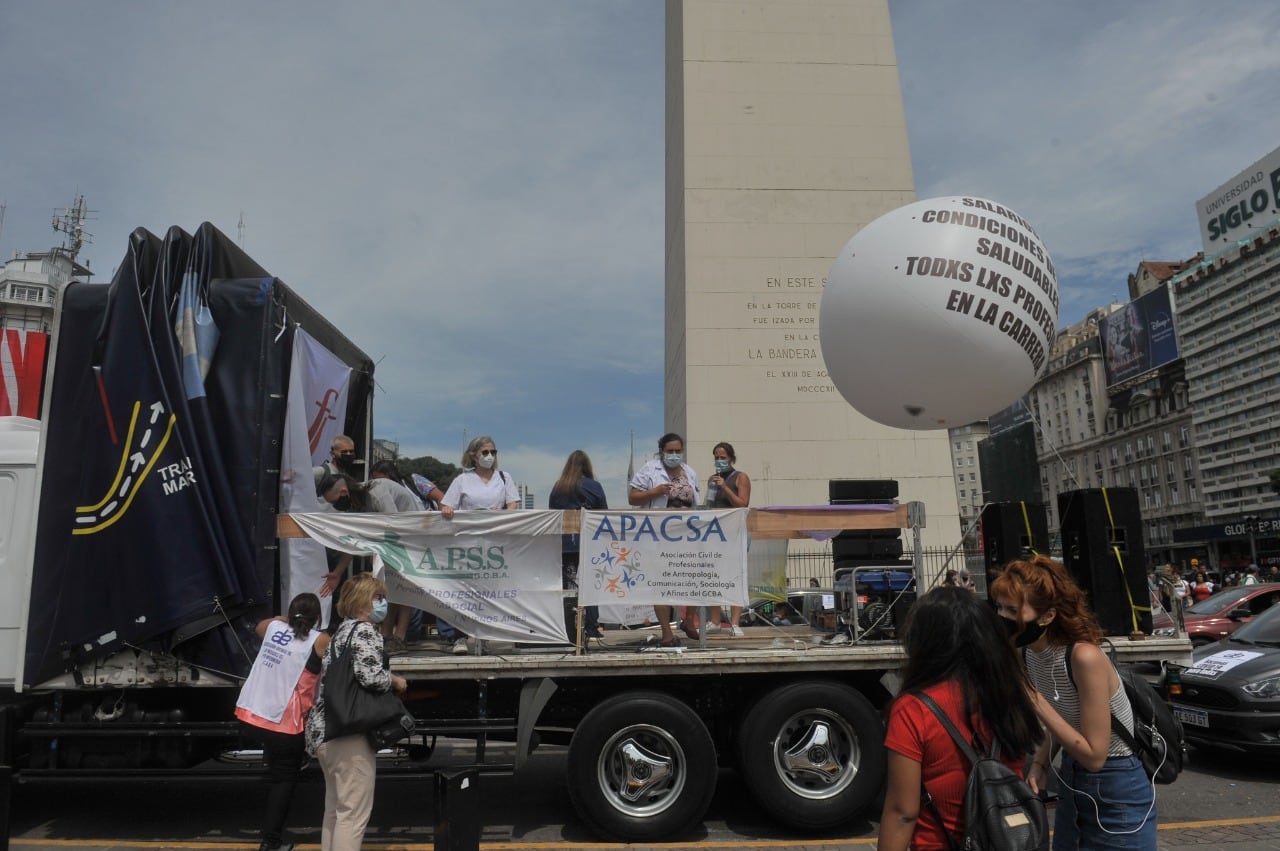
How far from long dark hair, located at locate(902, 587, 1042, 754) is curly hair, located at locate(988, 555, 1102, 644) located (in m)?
0.58

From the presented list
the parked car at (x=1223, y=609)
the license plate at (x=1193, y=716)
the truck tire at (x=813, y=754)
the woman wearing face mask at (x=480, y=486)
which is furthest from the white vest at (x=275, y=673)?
the parked car at (x=1223, y=609)

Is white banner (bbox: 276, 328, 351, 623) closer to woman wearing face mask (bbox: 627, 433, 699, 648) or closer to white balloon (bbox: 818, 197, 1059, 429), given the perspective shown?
woman wearing face mask (bbox: 627, 433, 699, 648)

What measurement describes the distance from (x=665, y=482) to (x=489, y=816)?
2.71 m

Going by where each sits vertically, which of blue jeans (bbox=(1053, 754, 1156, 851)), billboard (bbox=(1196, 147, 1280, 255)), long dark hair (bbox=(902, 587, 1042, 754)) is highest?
billboard (bbox=(1196, 147, 1280, 255))

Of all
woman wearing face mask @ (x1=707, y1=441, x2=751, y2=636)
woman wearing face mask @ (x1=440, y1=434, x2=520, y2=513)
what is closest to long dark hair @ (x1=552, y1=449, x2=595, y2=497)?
woman wearing face mask @ (x1=440, y1=434, x2=520, y2=513)

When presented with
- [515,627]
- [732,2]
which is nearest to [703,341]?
[732,2]

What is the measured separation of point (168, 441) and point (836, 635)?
4.55 meters

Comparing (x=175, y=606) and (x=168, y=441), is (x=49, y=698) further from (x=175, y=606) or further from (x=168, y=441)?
(x=168, y=441)

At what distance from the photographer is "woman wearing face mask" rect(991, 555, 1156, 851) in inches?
107

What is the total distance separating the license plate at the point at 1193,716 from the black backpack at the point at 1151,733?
203 inches

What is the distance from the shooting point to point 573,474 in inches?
255

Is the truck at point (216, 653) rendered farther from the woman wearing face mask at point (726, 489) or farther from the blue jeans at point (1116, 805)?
the blue jeans at point (1116, 805)

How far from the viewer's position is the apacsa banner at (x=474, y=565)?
5.44 metres

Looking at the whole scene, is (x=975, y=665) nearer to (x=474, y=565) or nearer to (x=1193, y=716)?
(x=474, y=565)
